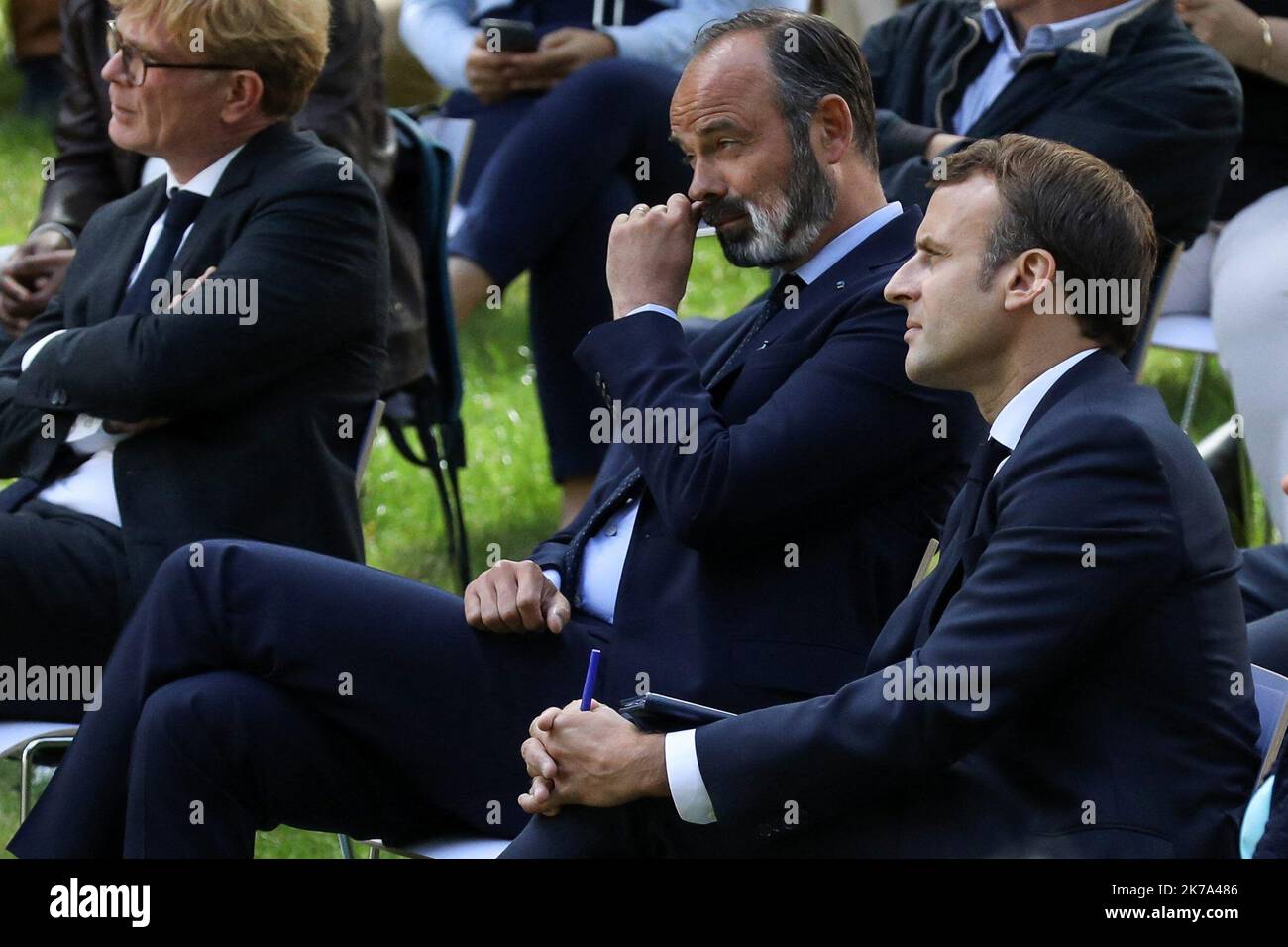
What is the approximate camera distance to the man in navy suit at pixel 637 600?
9.76 feet

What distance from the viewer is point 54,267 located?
181 inches

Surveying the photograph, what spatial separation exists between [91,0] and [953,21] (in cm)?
209

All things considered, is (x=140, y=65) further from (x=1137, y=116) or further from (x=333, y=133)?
(x=1137, y=116)

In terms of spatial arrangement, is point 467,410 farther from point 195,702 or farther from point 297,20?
point 195,702

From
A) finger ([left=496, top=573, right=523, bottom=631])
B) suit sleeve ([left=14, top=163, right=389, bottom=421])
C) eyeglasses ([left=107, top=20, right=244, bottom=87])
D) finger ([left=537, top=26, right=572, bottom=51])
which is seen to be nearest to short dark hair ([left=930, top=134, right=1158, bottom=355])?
finger ([left=496, top=573, right=523, bottom=631])

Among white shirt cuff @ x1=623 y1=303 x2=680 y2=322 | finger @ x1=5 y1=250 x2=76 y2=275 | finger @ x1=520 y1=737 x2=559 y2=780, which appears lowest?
finger @ x1=520 y1=737 x2=559 y2=780

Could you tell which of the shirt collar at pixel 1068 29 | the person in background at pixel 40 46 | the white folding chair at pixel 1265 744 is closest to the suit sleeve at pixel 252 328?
the shirt collar at pixel 1068 29

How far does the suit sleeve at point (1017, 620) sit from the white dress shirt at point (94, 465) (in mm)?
1696

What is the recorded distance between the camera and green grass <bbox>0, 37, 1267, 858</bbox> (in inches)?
231

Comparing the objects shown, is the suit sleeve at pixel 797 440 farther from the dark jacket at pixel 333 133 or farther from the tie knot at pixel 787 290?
the dark jacket at pixel 333 133

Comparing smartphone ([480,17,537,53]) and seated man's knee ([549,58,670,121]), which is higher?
smartphone ([480,17,537,53])

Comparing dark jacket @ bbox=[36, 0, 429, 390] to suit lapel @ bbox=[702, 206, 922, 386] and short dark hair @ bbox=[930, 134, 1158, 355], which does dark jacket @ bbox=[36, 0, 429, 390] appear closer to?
suit lapel @ bbox=[702, 206, 922, 386]

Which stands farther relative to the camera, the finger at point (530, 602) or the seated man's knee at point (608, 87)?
the seated man's knee at point (608, 87)

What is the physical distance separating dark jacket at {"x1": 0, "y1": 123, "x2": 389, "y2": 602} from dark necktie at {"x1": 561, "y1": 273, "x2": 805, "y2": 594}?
617 mm
